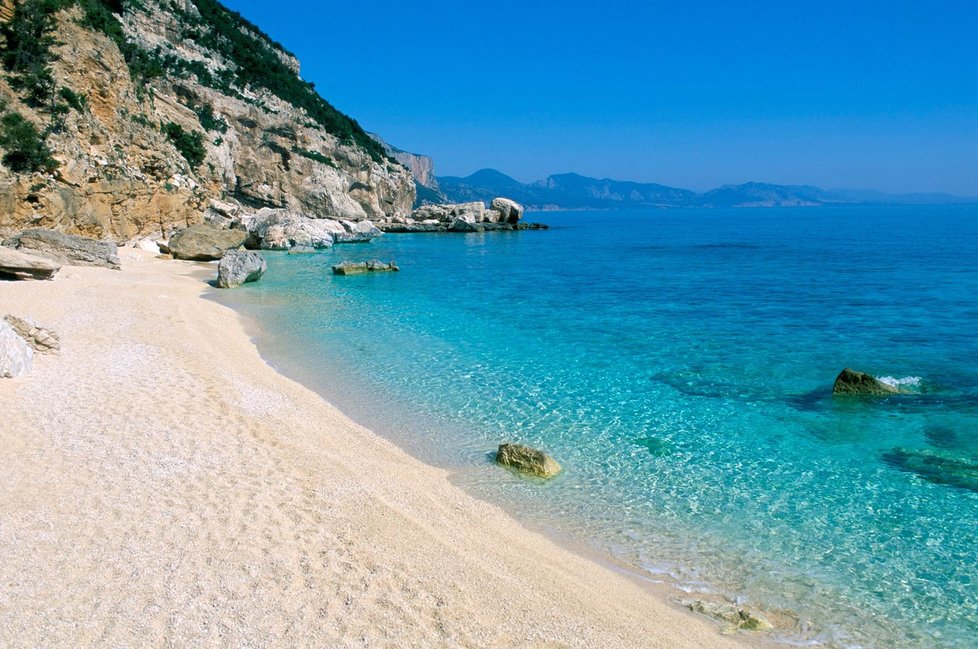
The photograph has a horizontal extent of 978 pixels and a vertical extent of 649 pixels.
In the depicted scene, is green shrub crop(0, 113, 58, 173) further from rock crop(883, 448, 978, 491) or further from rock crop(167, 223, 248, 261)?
rock crop(883, 448, 978, 491)

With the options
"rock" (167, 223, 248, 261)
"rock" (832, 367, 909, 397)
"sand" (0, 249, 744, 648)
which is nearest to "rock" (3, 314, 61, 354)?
"sand" (0, 249, 744, 648)

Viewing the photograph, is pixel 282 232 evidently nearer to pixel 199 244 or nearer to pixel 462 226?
pixel 199 244

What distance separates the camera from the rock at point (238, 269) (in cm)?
2631

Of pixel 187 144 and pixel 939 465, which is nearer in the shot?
pixel 939 465

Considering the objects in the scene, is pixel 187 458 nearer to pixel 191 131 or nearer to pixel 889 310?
pixel 889 310

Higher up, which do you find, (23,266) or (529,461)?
A: (23,266)

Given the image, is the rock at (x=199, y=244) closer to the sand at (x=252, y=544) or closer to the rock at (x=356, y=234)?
the rock at (x=356, y=234)

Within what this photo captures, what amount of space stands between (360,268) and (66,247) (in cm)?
1338

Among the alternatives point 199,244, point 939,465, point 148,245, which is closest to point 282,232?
point 199,244

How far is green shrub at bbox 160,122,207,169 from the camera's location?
4878 cm

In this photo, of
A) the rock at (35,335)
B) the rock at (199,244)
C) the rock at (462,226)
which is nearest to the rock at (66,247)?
the rock at (199,244)

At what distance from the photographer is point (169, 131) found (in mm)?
48250

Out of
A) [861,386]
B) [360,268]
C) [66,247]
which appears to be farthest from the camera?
[360,268]

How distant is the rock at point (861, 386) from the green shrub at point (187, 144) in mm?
48640
